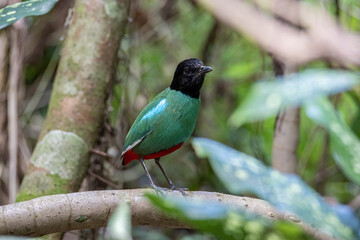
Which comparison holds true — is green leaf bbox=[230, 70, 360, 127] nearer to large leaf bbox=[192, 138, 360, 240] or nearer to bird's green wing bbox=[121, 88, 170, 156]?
large leaf bbox=[192, 138, 360, 240]

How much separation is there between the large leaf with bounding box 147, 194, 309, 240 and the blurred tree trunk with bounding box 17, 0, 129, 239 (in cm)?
222

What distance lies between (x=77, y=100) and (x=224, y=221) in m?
2.51

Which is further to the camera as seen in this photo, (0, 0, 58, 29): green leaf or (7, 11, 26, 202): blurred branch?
(7, 11, 26, 202): blurred branch

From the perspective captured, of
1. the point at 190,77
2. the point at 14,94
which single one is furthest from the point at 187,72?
the point at 14,94

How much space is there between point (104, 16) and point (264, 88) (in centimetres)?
264

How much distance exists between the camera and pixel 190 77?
10.1 ft

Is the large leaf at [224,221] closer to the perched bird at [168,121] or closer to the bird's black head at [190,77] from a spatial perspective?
the perched bird at [168,121]

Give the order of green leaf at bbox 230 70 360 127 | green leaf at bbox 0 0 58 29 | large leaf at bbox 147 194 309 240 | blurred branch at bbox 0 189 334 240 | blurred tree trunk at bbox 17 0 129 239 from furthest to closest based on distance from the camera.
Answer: blurred tree trunk at bbox 17 0 129 239, blurred branch at bbox 0 189 334 240, green leaf at bbox 0 0 58 29, green leaf at bbox 230 70 360 127, large leaf at bbox 147 194 309 240

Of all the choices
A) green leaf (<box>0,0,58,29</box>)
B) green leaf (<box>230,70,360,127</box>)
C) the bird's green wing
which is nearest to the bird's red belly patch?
the bird's green wing

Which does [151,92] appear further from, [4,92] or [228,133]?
[4,92]

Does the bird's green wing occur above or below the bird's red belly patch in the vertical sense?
above

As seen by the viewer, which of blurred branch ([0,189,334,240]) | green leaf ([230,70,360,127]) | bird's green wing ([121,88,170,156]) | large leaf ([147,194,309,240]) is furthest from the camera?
bird's green wing ([121,88,170,156])

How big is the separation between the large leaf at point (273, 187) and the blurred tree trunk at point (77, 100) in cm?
203

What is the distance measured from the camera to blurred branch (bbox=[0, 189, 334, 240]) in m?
2.10
